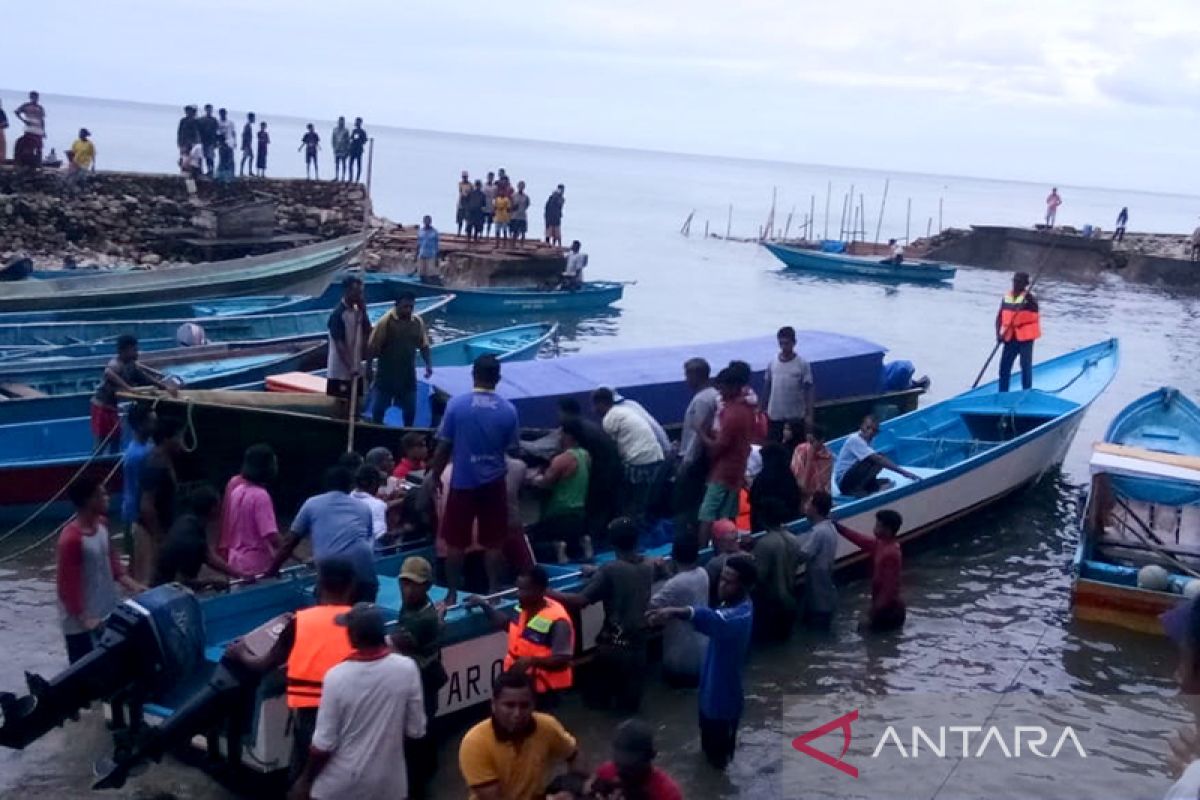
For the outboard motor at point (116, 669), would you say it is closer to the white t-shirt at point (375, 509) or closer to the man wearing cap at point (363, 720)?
the man wearing cap at point (363, 720)

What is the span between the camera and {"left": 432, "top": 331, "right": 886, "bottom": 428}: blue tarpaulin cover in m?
12.2

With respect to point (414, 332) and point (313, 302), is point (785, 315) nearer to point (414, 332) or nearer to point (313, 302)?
point (313, 302)

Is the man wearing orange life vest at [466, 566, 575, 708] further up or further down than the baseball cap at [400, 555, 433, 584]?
further down

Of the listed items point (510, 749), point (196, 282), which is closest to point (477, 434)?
point (510, 749)

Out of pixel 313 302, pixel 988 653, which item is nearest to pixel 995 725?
pixel 988 653

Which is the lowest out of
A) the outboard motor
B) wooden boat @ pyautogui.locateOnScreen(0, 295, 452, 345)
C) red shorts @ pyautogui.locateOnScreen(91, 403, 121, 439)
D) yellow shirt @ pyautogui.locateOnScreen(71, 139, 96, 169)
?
the outboard motor

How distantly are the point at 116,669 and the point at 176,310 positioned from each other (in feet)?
49.3

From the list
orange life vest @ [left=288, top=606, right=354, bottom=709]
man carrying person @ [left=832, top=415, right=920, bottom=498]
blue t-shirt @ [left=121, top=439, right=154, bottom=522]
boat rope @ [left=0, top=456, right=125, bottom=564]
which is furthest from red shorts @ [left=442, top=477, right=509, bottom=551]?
man carrying person @ [left=832, top=415, right=920, bottom=498]

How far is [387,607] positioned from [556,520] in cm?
187

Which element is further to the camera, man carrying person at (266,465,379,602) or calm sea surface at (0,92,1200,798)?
calm sea surface at (0,92,1200,798)

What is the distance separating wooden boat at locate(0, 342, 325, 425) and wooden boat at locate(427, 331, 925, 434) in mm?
3278

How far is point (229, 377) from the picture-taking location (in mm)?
14766

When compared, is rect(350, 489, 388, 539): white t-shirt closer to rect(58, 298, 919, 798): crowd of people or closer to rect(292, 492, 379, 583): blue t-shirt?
rect(58, 298, 919, 798): crowd of people

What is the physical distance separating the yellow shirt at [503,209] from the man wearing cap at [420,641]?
27.6m
